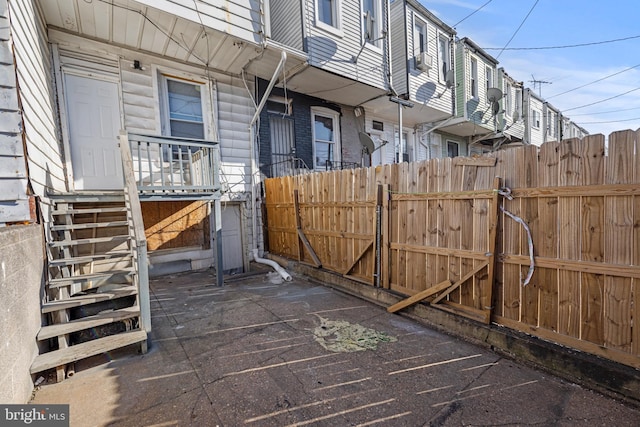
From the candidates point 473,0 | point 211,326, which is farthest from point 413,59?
point 211,326

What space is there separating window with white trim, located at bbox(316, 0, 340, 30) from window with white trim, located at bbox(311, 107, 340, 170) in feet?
6.56

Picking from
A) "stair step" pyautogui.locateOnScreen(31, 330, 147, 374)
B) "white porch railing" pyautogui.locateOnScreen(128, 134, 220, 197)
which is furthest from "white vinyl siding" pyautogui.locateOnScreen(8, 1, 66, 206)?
"stair step" pyautogui.locateOnScreen(31, 330, 147, 374)

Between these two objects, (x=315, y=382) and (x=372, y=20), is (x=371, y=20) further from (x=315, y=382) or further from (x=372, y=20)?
(x=315, y=382)

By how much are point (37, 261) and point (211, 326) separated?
189cm

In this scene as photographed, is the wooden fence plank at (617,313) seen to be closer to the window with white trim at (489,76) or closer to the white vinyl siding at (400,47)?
the white vinyl siding at (400,47)

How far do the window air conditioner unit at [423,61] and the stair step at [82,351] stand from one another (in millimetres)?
9685

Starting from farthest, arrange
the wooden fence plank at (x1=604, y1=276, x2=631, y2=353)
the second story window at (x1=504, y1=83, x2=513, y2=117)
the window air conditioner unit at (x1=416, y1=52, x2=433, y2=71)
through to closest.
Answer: the second story window at (x1=504, y1=83, x2=513, y2=117)
the window air conditioner unit at (x1=416, y1=52, x2=433, y2=71)
the wooden fence plank at (x1=604, y1=276, x2=631, y2=353)

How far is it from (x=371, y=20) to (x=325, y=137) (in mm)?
3191

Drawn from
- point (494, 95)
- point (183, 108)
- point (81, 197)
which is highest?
point (494, 95)

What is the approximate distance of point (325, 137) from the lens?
324 inches

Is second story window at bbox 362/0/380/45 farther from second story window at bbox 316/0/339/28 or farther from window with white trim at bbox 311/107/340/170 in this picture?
window with white trim at bbox 311/107/340/170

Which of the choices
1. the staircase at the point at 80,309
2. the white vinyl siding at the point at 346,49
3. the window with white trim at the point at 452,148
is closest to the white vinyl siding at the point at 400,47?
the white vinyl siding at the point at 346,49

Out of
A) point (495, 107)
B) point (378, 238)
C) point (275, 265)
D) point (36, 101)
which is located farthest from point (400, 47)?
point (36, 101)

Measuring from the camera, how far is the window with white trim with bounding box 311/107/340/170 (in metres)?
8.00
